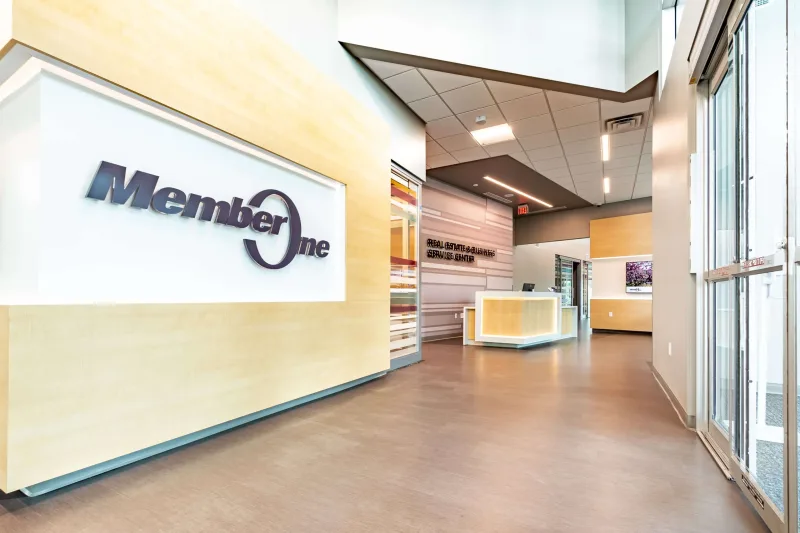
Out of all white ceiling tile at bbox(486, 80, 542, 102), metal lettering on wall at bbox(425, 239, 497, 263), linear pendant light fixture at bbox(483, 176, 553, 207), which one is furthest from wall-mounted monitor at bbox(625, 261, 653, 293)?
white ceiling tile at bbox(486, 80, 542, 102)

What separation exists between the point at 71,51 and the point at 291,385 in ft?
9.44

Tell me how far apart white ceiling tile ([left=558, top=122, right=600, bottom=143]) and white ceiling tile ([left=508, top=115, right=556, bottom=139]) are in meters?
0.31

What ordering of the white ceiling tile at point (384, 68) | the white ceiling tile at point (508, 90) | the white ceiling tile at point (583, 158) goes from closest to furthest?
the white ceiling tile at point (384, 68)
the white ceiling tile at point (508, 90)
the white ceiling tile at point (583, 158)

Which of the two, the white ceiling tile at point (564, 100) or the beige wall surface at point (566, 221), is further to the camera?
the beige wall surface at point (566, 221)

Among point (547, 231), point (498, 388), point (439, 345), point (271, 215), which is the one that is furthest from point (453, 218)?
point (271, 215)

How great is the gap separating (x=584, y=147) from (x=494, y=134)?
1889 mm

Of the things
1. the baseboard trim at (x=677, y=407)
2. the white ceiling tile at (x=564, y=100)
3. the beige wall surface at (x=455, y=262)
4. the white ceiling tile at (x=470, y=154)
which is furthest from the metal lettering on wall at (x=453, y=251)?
the baseboard trim at (x=677, y=407)

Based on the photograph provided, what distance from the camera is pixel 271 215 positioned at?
3799 millimetres

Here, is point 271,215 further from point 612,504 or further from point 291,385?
point 612,504

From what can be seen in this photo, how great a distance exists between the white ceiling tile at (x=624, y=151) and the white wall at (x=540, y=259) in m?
7.18

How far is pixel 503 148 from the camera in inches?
308

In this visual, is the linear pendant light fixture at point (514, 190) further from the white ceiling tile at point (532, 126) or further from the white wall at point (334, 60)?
the white wall at point (334, 60)

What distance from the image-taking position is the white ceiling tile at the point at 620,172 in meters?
9.22

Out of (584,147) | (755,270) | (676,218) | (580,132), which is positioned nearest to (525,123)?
(580,132)
